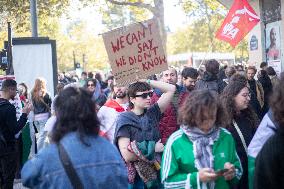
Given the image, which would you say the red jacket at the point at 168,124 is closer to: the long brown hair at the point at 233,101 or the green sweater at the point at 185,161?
the long brown hair at the point at 233,101

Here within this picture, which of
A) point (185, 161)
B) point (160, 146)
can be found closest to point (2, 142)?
point (160, 146)

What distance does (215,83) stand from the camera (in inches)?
352

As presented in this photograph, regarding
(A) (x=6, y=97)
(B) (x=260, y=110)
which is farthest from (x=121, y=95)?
(B) (x=260, y=110)

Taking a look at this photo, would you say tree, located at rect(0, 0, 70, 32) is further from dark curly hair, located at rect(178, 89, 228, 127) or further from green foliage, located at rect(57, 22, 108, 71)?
green foliage, located at rect(57, 22, 108, 71)


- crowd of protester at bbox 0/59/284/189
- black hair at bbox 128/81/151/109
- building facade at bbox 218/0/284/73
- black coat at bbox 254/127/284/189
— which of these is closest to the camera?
black coat at bbox 254/127/284/189

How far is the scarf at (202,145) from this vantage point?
409 centimetres

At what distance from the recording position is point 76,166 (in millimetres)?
3453

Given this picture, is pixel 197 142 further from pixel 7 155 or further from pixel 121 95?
pixel 7 155

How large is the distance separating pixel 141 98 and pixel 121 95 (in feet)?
5.89

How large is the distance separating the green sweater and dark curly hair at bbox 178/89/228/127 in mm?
120

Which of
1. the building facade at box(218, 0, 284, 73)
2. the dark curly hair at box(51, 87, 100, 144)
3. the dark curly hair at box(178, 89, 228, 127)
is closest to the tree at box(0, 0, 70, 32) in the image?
the building facade at box(218, 0, 284, 73)

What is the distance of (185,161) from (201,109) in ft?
1.32

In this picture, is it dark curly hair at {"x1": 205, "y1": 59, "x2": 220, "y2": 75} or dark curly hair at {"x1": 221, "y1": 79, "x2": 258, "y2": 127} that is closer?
dark curly hair at {"x1": 221, "y1": 79, "x2": 258, "y2": 127}

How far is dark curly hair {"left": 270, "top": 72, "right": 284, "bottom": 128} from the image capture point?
316 cm
